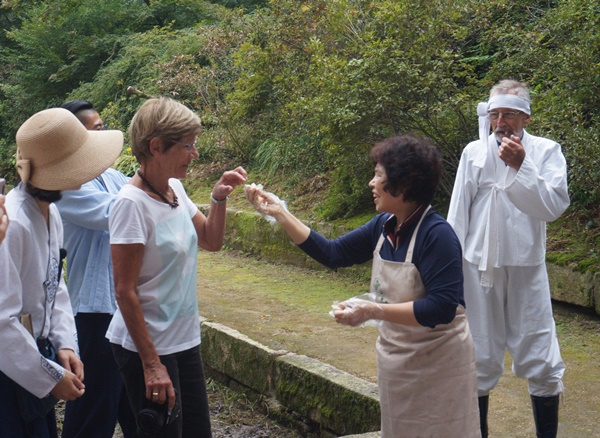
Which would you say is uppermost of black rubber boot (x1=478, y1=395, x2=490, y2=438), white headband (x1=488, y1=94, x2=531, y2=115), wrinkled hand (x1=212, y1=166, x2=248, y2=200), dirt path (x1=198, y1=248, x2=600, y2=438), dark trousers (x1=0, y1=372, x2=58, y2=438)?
white headband (x1=488, y1=94, x2=531, y2=115)

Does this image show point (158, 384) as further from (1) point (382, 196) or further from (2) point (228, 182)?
(1) point (382, 196)

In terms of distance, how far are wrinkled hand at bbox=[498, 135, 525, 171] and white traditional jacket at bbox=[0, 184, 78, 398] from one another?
2219 millimetres

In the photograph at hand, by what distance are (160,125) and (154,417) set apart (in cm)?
114

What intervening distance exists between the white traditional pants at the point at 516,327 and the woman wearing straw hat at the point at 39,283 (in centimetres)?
212

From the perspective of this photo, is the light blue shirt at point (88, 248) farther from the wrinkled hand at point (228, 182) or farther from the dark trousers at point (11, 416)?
the dark trousers at point (11, 416)

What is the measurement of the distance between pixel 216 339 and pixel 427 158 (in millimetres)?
3337

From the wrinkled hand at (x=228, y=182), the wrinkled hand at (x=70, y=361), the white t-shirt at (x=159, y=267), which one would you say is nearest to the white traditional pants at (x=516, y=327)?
the wrinkled hand at (x=228, y=182)

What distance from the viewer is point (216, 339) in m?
5.93

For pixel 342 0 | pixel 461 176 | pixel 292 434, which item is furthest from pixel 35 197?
pixel 342 0

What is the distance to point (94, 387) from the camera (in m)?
3.72

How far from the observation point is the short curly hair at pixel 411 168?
2988 mm

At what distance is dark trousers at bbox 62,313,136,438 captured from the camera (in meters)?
3.71

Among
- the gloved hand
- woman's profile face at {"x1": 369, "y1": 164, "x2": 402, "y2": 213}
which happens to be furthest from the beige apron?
the gloved hand

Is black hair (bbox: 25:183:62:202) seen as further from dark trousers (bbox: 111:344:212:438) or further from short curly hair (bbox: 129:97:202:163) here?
dark trousers (bbox: 111:344:212:438)
